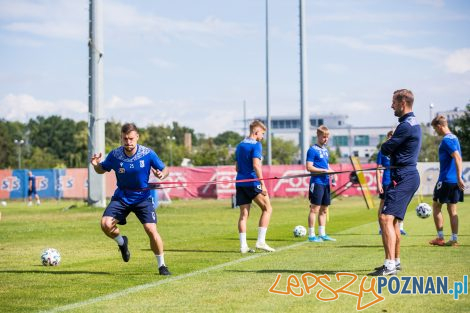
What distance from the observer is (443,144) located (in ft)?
46.1

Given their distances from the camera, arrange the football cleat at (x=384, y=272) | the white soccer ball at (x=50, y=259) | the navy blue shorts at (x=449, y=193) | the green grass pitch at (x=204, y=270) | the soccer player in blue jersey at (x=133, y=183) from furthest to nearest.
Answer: the navy blue shorts at (x=449, y=193), the white soccer ball at (x=50, y=259), the soccer player in blue jersey at (x=133, y=183), the football cleat at (x=384, y=272), the green grass pitch at (x=204, y=270)

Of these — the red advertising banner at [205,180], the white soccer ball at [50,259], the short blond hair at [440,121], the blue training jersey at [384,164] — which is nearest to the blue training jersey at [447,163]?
the short blond hair at [440,121]

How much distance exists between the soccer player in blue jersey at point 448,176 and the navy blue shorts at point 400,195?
3.77 metres

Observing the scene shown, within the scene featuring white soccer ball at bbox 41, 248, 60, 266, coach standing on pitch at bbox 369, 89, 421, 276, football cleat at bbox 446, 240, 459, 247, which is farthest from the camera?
football cleat at bbox 446, 240, 459, 247

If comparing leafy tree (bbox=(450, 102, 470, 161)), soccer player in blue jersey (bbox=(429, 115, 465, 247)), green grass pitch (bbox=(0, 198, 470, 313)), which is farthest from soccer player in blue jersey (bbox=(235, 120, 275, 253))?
leafy tree (bbox=(450, 102, 470, 161))

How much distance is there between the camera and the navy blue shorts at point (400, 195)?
10062 mm

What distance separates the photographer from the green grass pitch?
8.13 metres

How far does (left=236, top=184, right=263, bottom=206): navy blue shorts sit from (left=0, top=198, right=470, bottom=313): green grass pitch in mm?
925

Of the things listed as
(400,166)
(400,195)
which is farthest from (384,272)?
(400,166)

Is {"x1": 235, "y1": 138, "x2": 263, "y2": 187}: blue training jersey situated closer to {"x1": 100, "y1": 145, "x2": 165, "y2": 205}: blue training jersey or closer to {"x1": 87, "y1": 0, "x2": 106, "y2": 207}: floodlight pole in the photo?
{"x1": 100, "y1": 145, "x2": 165, "y2": 205}: blue training jersey

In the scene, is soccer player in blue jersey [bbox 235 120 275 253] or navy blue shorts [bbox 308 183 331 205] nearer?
soccer player in blue jersey [bbox 235 120 275 253]

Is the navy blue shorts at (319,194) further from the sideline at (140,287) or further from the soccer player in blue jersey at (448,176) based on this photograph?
the sideline at (140,287)

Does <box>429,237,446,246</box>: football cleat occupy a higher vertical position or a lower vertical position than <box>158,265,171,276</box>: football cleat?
lower

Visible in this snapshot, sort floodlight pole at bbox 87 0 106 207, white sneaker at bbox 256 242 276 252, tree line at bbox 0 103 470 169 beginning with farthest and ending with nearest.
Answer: tree line at bbox 0 103 470 169, floodlight pole at bbox 87 0 106 207, white sneaker at bbox 256 242 276 252
